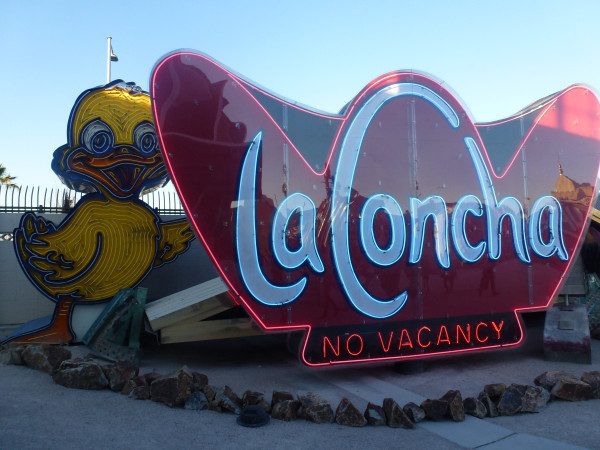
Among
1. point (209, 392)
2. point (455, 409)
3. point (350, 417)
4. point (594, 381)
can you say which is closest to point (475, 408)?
point (455, 409)

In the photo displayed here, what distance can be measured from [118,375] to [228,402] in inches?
55.0

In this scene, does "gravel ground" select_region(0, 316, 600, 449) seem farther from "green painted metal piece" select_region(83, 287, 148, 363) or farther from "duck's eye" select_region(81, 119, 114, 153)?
"duck's eye" select_region(81, 119, 114, 153)

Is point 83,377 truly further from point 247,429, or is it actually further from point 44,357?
point 247,429

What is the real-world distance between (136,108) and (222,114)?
3815 mm

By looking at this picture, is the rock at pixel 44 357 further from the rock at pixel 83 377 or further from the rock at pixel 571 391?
the rock at pixel 571 391

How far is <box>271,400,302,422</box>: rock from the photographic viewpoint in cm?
471

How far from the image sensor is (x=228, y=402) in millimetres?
4863

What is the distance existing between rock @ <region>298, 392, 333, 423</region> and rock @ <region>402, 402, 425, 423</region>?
0.74 metres

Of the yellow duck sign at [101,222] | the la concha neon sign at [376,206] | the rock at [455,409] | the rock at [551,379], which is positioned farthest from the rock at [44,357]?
the rock at [551,379]

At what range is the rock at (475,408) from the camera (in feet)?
16.1

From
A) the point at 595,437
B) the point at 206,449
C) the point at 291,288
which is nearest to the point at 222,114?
the point at 291,288

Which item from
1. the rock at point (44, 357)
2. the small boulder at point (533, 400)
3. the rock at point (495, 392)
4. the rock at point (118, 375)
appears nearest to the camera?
the small boulder at point (533, 400)

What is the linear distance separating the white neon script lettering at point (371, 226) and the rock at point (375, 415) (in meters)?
1.46

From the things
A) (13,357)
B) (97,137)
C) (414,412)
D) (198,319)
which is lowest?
(414,412)
